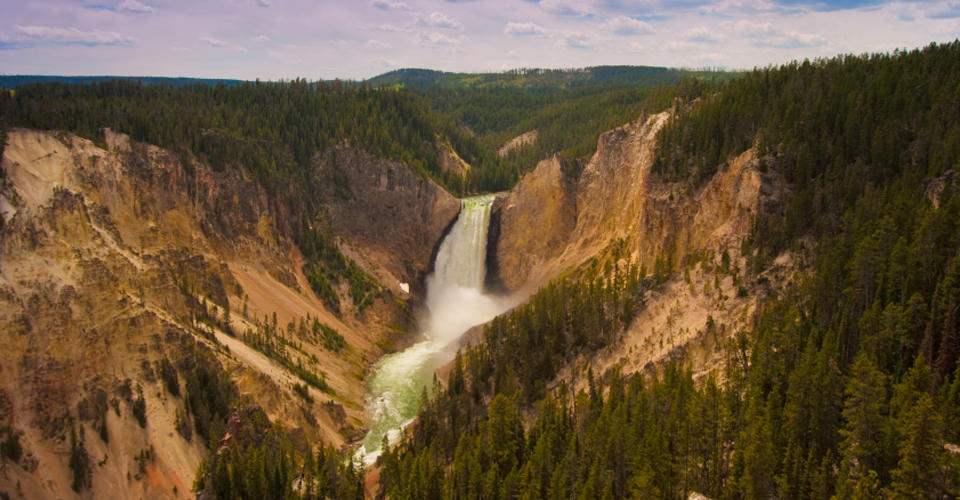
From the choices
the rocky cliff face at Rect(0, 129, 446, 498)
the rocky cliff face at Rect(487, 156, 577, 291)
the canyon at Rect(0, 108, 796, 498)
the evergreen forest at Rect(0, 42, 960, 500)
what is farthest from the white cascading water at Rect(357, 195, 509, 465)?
the evergreen forest at Rect(0, 42, 960, 500)

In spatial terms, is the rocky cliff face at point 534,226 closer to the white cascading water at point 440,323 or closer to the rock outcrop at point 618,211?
the rock outcrop at point 618,211

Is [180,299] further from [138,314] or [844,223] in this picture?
[844,223]

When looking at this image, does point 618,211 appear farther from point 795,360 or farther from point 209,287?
point 209,287

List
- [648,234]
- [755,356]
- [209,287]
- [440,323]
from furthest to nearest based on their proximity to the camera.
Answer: [440,323] → [209,287] → [648,234] → [755,356]

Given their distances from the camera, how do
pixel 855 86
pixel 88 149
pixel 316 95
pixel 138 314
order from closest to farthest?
1. pixel 138 314
2. pixel 855 86
3. pixel 88 149
4. pixel 316 95

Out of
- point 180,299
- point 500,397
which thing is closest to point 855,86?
point 500,397

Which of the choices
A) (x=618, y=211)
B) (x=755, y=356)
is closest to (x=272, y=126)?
(x=618, y=211)

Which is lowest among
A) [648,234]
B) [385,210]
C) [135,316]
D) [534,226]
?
[135,316]

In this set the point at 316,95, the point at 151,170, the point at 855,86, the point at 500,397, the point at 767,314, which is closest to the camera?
the point at 767,314
